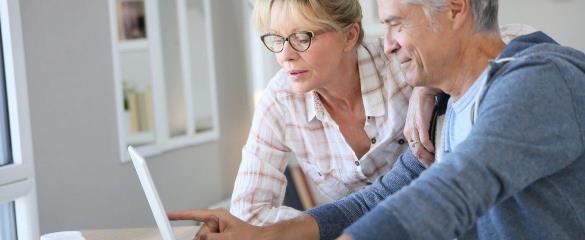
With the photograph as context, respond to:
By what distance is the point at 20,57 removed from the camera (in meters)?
2.17

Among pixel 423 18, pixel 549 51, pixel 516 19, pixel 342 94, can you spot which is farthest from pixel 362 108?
pixel 516 19

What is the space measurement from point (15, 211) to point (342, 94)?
1.01 metres

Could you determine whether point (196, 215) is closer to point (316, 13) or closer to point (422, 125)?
point (422, 125)

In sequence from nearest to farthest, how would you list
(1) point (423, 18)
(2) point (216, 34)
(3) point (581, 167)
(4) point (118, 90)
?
(3) point (581, 167), (1) point (423, 18), (4) point (118, 90), (2) point (216, 34)

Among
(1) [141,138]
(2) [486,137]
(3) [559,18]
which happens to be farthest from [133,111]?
(2) [486,137]

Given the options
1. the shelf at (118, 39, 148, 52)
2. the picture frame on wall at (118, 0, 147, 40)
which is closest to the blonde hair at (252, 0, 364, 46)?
the shelf at (118, 39, 148, 52)

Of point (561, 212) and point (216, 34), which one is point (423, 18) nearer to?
point (561, 212)

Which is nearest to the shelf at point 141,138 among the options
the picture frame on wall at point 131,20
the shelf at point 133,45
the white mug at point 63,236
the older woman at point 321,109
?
the shelf at point 133,45

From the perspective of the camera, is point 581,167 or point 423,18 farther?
point 423,18

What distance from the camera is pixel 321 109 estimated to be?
7.22ft

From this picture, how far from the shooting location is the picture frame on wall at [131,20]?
3.95 metres

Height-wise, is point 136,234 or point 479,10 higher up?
Answer: point 479,10

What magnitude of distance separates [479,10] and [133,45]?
2735 millimetres

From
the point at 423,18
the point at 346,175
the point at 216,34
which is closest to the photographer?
the point at 423,18
